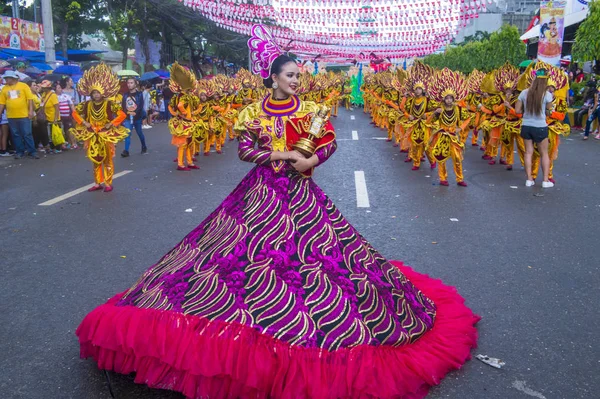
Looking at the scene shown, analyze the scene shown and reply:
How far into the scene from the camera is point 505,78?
1109 centimetres

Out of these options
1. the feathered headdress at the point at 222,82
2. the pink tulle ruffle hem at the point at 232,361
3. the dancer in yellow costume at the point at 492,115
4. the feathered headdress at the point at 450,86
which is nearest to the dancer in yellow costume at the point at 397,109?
the dancer in yellow costume at the point at 492,115

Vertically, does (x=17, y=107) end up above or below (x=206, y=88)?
below

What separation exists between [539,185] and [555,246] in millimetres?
3644

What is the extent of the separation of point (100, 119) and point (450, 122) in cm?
551

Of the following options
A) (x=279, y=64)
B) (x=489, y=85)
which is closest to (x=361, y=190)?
(x=489, y=85)

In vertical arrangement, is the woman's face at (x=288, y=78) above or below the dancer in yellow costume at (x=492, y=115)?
above

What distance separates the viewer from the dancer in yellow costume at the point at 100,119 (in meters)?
8.67

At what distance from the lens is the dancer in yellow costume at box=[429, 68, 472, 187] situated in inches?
360

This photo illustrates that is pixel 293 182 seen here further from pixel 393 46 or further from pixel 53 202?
pixel 393 46

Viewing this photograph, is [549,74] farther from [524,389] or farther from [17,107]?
[17,107]

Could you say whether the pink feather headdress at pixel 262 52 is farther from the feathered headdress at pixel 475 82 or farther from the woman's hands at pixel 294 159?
the feathered headdress at pixel 475 82

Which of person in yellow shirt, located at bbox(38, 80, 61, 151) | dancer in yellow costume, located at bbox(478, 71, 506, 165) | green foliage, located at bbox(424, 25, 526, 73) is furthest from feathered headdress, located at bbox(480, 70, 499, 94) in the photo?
green foliage, located at bbox(424, 25, 526, 73)

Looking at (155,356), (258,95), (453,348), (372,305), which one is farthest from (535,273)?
(258,95)

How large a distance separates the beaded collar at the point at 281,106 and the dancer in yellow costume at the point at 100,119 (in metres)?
5.65
